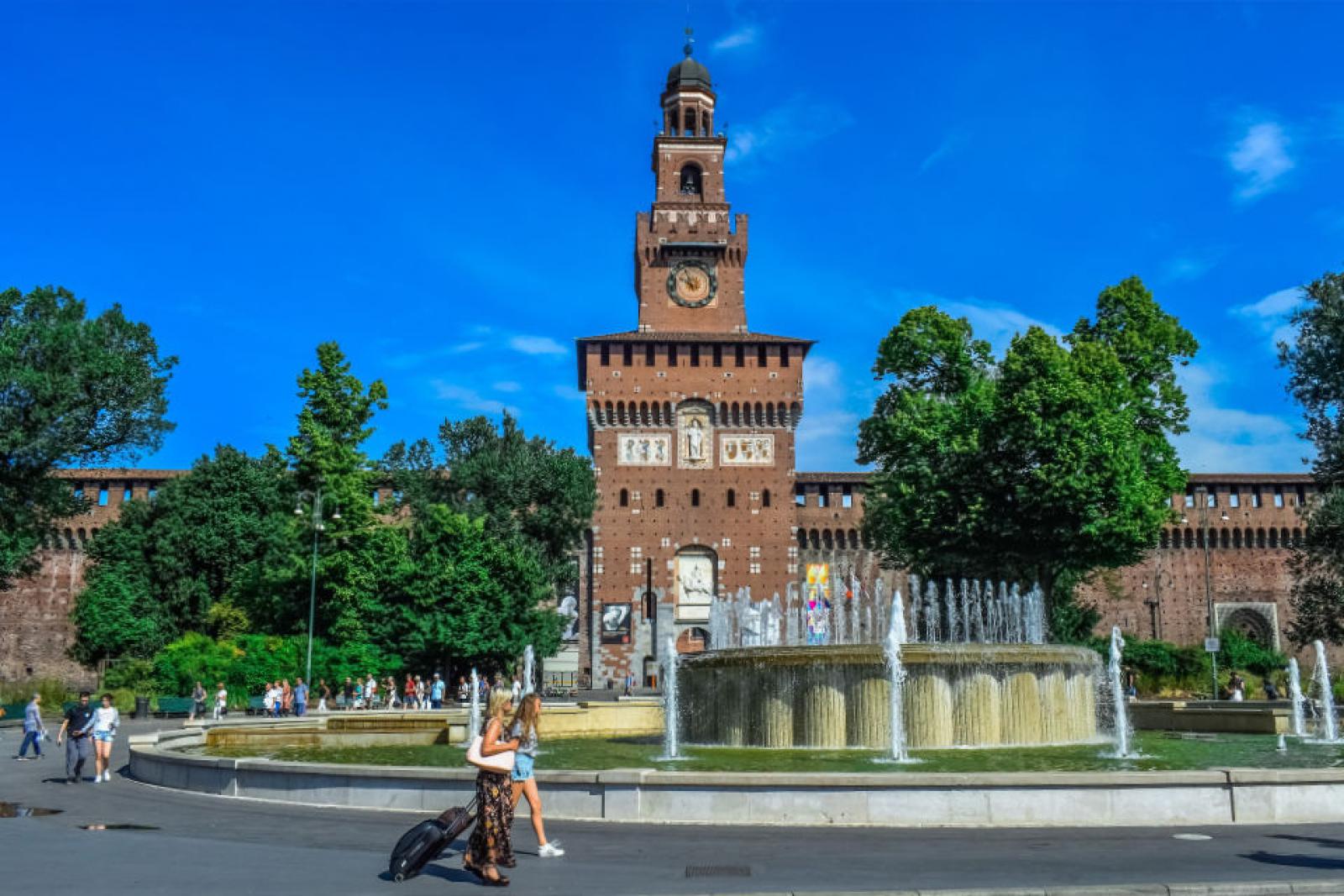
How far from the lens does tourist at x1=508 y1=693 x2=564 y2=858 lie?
322 inches

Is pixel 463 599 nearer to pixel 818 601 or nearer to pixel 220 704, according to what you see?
pixel 220 704

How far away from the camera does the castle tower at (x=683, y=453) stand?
50781mm

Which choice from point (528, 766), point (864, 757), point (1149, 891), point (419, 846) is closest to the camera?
point (1149, 891)

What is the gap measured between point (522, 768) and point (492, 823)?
0.83 meters

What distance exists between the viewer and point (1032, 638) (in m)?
29.7

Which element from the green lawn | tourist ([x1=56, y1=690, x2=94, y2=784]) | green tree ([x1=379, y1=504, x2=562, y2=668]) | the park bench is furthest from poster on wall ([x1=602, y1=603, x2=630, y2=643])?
tourist ([x1=56, y1=690, x2=94, y2=784])

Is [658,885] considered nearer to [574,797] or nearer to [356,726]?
[574,797]

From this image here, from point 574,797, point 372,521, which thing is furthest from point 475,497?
point 574,797

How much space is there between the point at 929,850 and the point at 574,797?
3125mm

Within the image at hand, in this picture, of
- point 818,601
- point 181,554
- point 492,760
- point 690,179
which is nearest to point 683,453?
point 818,601

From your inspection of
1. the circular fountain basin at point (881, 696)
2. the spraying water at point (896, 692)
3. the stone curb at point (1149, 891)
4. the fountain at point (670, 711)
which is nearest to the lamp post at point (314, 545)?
the fountain at point (670, 711)

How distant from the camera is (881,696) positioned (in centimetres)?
1443

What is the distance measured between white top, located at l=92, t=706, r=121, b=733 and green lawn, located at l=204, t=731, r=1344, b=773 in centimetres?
132

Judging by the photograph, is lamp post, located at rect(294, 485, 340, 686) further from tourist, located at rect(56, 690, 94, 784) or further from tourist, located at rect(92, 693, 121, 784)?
tourist, located at rect(56, 690, 94, 784)
